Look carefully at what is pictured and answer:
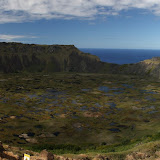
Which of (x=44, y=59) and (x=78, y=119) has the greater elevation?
(x=44, y=59)

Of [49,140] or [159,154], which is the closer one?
[159,154]

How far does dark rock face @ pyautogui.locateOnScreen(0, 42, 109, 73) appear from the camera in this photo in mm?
144175

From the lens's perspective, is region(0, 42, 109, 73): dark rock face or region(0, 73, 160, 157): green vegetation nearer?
region(0, 73, 160, 157): green vegetation

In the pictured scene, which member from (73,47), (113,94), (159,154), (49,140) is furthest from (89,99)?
(73,47)

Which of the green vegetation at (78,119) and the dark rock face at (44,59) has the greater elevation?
the dark rock face at (44,59)

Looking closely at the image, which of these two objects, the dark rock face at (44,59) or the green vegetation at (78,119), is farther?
the dark rock face at (44,59)

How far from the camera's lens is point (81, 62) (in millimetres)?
160750

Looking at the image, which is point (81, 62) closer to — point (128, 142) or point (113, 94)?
point (113, 94)

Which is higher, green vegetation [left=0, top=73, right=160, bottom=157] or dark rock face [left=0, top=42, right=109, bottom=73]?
dark rock face [left=0, top=42, right=109, bottom=73]

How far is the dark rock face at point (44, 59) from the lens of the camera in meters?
144

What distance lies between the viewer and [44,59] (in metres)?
155

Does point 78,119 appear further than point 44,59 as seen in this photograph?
No

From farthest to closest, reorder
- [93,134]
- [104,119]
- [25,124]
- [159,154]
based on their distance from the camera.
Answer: [104,119]
[25,124]
[93,134]
[159,154]

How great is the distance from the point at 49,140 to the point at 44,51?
129 metres
